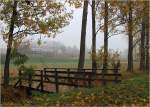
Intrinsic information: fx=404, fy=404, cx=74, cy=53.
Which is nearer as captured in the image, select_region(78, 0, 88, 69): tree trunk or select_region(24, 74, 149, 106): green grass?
select_region(24, 74, 149, 106): green grass

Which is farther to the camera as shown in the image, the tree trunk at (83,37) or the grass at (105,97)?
the tree trunk at (83,37)

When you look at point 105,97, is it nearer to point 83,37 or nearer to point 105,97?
point 105,97

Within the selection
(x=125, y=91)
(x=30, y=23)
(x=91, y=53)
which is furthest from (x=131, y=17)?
(x=125, y=91)

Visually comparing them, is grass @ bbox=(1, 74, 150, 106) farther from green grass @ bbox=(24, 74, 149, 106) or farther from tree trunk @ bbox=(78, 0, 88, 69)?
tree trunk @ bbox=(78, 0, 88, 69)

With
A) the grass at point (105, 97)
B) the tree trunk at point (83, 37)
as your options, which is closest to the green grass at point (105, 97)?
the grass at point (105, 97)

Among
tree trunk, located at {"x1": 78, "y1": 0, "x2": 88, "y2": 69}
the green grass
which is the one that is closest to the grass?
the green grass

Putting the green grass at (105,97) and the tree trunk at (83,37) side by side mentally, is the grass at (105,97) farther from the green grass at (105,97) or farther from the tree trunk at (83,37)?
the tree trunk at (83,37)

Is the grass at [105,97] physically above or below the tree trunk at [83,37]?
below

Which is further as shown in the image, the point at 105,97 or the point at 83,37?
the point at 83,37

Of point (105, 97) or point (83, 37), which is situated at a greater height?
point (83, 37)

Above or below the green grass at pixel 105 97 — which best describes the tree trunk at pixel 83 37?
above

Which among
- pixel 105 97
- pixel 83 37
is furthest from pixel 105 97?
pixel 83 37

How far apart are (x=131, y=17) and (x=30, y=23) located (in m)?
14.5

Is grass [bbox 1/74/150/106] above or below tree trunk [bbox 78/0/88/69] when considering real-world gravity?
below
